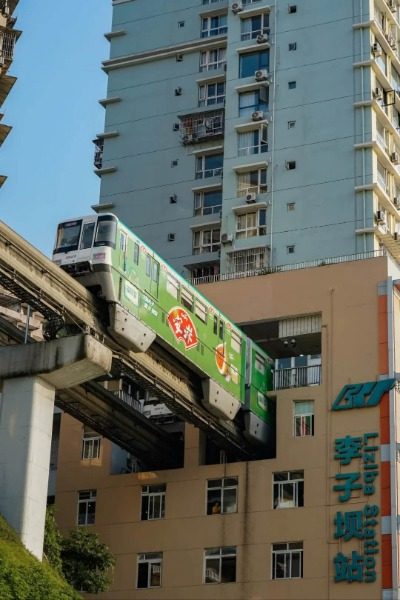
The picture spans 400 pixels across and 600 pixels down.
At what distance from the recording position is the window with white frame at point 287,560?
4153 centimetres

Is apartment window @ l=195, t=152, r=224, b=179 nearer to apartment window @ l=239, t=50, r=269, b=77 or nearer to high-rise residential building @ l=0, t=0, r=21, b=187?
apartment window @ l=239, t=50, r=269, b=77

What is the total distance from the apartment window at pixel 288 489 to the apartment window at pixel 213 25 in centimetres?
2796

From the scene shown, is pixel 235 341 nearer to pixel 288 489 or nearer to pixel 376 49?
pixel 288 489

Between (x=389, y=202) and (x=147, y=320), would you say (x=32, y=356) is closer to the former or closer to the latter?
(x=147, y=320)

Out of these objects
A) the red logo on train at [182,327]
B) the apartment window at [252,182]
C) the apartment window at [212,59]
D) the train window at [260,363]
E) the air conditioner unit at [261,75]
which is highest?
the apartment window at [212,59]

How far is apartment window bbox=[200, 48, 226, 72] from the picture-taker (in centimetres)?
6375

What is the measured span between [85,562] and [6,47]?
16701mm

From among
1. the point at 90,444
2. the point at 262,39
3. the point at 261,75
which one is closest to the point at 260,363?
the point at 90,444

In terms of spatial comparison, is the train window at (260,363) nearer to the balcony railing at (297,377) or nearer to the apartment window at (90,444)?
the balcony railing at (297,377)

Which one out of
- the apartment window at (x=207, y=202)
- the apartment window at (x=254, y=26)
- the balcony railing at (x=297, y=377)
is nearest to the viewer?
the balcony railing at (x=297, y=377)

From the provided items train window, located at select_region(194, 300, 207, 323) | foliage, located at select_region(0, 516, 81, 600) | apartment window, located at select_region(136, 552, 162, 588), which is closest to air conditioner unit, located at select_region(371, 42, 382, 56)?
train window, located at select_region(194, 300, 207, 323)

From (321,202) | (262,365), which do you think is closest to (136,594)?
(262,365)

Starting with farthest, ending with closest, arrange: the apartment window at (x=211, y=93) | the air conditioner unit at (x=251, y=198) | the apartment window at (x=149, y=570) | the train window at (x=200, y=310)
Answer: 1. the apartment window at (x=211, y=93)
2. the air conditioner unit at (x=251, y=198)
3. the apartment window at (x=149, y=570)
4. the train window at (x=200, y=310)

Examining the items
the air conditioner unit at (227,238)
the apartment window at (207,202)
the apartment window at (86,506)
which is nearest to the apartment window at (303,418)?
the apartment window at (86,506)
